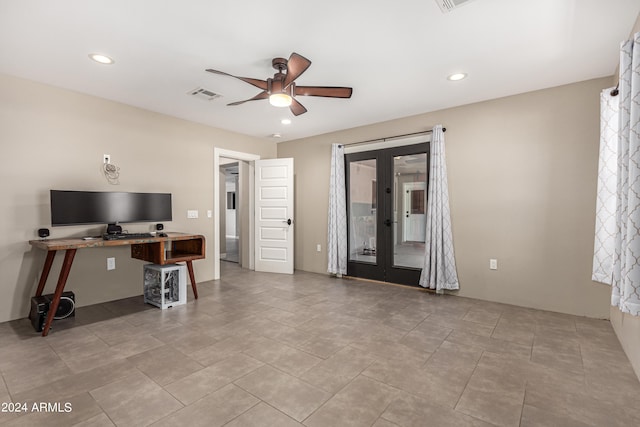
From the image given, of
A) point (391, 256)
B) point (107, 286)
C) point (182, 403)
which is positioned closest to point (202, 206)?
point (107, 286)

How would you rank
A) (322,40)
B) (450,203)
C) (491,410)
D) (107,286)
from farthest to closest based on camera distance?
(450,203) < (107,286) < (322,40) < (491,410)

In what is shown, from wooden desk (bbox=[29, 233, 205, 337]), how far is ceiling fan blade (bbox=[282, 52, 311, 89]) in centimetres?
228

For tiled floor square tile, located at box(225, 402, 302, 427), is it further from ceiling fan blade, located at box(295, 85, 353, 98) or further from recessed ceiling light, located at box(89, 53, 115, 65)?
recessed ceiling light, located at box(89, 53, 115, 65)

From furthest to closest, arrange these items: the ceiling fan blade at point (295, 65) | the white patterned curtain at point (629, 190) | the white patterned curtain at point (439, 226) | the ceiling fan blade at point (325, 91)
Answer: the white patterned curtain at point (439, 226) < the ceiling fan blade at point (325, 91) < the ceiling fan blade at point (295, 65) < the white patterned curtain at point (629, 190)

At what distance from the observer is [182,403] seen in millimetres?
1771

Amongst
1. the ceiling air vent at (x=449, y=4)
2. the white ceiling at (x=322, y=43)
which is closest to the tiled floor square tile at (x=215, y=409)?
the white ceiling at (x=322, y=43)

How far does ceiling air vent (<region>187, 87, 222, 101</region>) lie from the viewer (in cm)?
338

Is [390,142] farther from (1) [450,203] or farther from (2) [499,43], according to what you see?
(2) [499,43]

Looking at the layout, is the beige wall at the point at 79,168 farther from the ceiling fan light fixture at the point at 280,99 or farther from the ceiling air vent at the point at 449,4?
the ceiling air vent at the point at 449,4

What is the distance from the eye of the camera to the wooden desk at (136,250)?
2744mm

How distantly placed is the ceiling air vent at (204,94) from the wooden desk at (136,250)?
66.4 inches

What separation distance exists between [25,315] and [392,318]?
3874 millimetres

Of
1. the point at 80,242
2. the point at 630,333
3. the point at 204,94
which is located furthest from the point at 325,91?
the point at 630,333

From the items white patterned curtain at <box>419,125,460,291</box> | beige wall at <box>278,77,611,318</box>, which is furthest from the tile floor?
white patterned curtain at <box>419,125,460,291</box>
